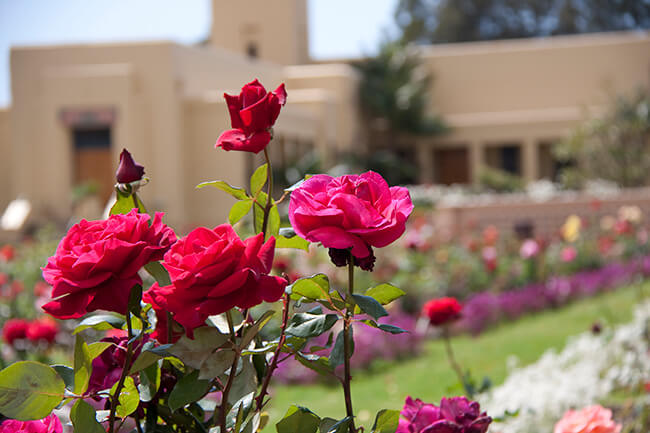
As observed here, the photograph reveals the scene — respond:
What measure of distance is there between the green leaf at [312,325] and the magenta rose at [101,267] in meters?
0.25

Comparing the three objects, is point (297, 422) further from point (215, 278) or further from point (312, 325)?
point (215, 278)

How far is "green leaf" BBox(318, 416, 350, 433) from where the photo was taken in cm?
131

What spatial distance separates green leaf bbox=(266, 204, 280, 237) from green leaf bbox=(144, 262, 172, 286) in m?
0.26

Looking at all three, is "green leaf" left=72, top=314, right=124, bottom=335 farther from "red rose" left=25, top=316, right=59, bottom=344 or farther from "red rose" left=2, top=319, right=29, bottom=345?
"red rose" left=2, top=319, right=29, bottom=345

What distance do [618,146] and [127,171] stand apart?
59.0 feet

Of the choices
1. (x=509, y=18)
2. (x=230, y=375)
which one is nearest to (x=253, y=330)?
(x=230, y=375)

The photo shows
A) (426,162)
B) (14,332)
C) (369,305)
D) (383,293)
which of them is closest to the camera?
(369,305)

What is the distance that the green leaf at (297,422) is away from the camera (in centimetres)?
131

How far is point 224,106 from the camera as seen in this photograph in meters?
17.7

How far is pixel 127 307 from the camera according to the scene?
117cm

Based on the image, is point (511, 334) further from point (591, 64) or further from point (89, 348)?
point (591, 64)

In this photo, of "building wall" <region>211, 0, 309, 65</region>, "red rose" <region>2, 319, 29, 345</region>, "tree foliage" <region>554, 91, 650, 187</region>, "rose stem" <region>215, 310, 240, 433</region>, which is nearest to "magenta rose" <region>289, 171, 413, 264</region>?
"rose stem" <region>215, 310, 240, 433</region>

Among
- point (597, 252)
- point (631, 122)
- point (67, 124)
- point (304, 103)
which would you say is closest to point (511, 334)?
point (597, 252)

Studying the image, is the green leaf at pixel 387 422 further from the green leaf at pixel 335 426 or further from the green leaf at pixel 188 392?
the green leaf at pixel 188 392
